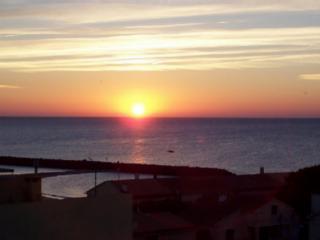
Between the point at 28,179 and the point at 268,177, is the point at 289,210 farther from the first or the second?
the point at 28,179

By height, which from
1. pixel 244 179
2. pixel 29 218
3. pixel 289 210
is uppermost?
pixel 244 179

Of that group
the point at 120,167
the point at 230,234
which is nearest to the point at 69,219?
the point at 230,234

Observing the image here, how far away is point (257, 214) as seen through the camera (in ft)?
83.1

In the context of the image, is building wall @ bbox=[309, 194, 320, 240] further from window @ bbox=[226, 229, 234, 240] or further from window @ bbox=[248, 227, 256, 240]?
window @ bbox=[226, 229, 234, 240]

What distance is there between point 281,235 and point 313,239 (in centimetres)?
191

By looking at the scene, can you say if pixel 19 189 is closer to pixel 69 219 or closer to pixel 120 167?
pixel 69 219

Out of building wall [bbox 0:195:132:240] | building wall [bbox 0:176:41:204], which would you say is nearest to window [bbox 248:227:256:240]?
building wall [bbox 0:195:132:240]

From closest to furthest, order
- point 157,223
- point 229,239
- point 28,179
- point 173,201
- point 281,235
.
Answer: point 28,179 < point 157,223 < point 229,239 < point 281,235 < point 173,201

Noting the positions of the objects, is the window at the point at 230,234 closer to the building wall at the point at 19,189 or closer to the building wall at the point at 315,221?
the building wall at the point at 315,221

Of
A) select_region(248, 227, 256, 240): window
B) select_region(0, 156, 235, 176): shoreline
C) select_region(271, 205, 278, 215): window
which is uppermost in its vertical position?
select_region(0, 156, 235, 176): shoreline

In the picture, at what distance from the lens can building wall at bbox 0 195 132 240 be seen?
12.3m

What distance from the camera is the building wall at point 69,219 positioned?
12.3 metres

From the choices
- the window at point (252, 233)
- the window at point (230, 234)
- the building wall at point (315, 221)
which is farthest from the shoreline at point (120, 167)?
the window at point (230, 234)

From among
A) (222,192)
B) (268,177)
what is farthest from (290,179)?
(222,192)
